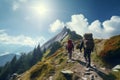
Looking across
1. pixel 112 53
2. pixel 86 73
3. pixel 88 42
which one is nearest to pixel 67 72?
pixel 86 73

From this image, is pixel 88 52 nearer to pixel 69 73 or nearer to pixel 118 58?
pixel 69 73

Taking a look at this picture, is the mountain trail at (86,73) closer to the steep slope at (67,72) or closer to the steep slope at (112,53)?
the steep slope at (67,72)

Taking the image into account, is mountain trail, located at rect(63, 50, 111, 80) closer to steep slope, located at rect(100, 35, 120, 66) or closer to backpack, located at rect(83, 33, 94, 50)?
backpack, located at rect(83, 33, 94, 50)

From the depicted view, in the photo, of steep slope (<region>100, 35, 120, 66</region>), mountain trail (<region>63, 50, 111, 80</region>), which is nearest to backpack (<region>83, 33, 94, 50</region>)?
mountain trail (<region>63, 50, 111, 80</region>)

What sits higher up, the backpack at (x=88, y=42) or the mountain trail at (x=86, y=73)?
the backpack at (x=88, y=42)

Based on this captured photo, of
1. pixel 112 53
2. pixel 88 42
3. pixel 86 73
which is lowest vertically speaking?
pixel 86 73

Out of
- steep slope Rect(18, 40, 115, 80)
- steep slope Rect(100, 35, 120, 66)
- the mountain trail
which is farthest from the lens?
steep slope Rect(100, 35, 120, 66)

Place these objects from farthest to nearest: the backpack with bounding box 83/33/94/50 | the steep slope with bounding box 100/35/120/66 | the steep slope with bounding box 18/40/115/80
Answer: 1. the steep slope with bounding box 100/35/120/66
2. the backpack with bounding box 83/33/94/50
3. the steep slope with bounding box 18/40/115/80

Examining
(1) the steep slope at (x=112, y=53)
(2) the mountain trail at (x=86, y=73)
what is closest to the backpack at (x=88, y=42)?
(2) the mountain trail at (x=86, y=73)

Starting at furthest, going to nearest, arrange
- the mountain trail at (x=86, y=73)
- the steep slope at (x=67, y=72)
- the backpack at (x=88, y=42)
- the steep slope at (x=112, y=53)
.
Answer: the steep slope at (x=112, y=53) < the backpack at (x=88, y=42) < the steep slope at (x=67, y=72) < the mountain trail at (x=86, y=73)

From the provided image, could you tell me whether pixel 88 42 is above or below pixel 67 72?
above

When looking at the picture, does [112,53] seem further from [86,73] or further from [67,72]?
[67,72]

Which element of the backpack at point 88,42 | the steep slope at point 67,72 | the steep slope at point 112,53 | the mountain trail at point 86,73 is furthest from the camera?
the steep slope at point 112,53

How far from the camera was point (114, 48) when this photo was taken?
28.9m
